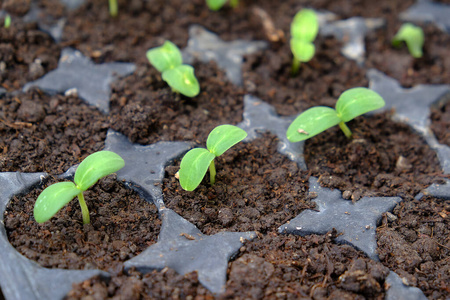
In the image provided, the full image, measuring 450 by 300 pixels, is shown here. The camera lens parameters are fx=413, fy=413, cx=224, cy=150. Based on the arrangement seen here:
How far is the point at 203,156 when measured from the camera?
6.33ft

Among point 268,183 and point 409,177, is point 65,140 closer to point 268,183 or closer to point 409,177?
point 268,183

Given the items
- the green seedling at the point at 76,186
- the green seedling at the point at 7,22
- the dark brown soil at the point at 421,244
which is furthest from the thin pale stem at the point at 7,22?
the dark brown soil at the point at 421,244

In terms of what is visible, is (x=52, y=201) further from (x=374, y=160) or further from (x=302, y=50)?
(x=302, y=50)

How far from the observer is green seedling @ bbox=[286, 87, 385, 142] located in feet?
6.98

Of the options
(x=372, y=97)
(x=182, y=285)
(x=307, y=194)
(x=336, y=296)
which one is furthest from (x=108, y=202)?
(x=372, y=97)

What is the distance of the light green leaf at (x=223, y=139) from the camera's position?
1.95 metres

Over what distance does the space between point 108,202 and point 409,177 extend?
1.60 m

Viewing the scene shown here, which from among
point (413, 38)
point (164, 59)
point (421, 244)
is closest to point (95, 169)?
point (164, 59)

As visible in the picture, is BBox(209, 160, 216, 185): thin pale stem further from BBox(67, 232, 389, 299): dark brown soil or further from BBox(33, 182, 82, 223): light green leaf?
BBox(33, 182, 82, 223): light green leaf

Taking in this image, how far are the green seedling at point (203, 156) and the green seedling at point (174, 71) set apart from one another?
0.44 meters

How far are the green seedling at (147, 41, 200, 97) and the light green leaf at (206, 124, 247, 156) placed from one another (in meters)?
0.43

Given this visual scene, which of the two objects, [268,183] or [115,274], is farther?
[268,183]

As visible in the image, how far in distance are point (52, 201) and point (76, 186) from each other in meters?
0.14

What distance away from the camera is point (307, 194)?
210 centimetres
